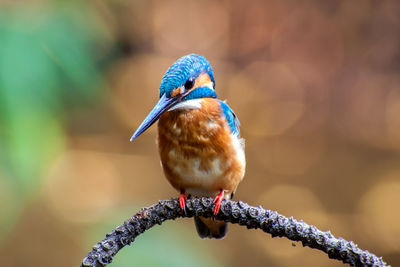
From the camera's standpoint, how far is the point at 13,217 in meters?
1.41

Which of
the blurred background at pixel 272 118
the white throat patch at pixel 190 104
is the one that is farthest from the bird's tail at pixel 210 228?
the blurred background at pixel 272 118

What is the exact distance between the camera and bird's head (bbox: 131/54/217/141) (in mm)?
867

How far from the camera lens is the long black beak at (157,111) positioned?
0.85 m

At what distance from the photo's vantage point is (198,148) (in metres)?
1.03

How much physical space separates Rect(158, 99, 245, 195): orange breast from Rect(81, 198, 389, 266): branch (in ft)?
0.74

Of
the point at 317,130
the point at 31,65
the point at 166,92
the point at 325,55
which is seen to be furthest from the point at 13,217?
the point at 325,55

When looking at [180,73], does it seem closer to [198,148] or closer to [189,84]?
[189,84]

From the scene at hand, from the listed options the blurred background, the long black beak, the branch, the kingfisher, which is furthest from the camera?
the blurred background

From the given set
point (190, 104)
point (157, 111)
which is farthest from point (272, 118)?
point (157, 111)

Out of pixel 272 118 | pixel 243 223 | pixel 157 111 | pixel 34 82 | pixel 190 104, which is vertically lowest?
pixel 243 223

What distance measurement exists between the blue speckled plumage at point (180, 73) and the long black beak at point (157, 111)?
0.05 feet

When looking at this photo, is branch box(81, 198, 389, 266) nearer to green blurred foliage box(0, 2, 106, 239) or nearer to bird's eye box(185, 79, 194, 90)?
bird's eye box(185, 79, 194, 90)

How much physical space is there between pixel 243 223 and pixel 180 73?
1.08ft

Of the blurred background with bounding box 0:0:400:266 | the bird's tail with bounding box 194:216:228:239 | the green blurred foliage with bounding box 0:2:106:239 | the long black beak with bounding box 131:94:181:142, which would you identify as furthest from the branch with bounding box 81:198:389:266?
the blurred background with bounding box 0:0:400:266
